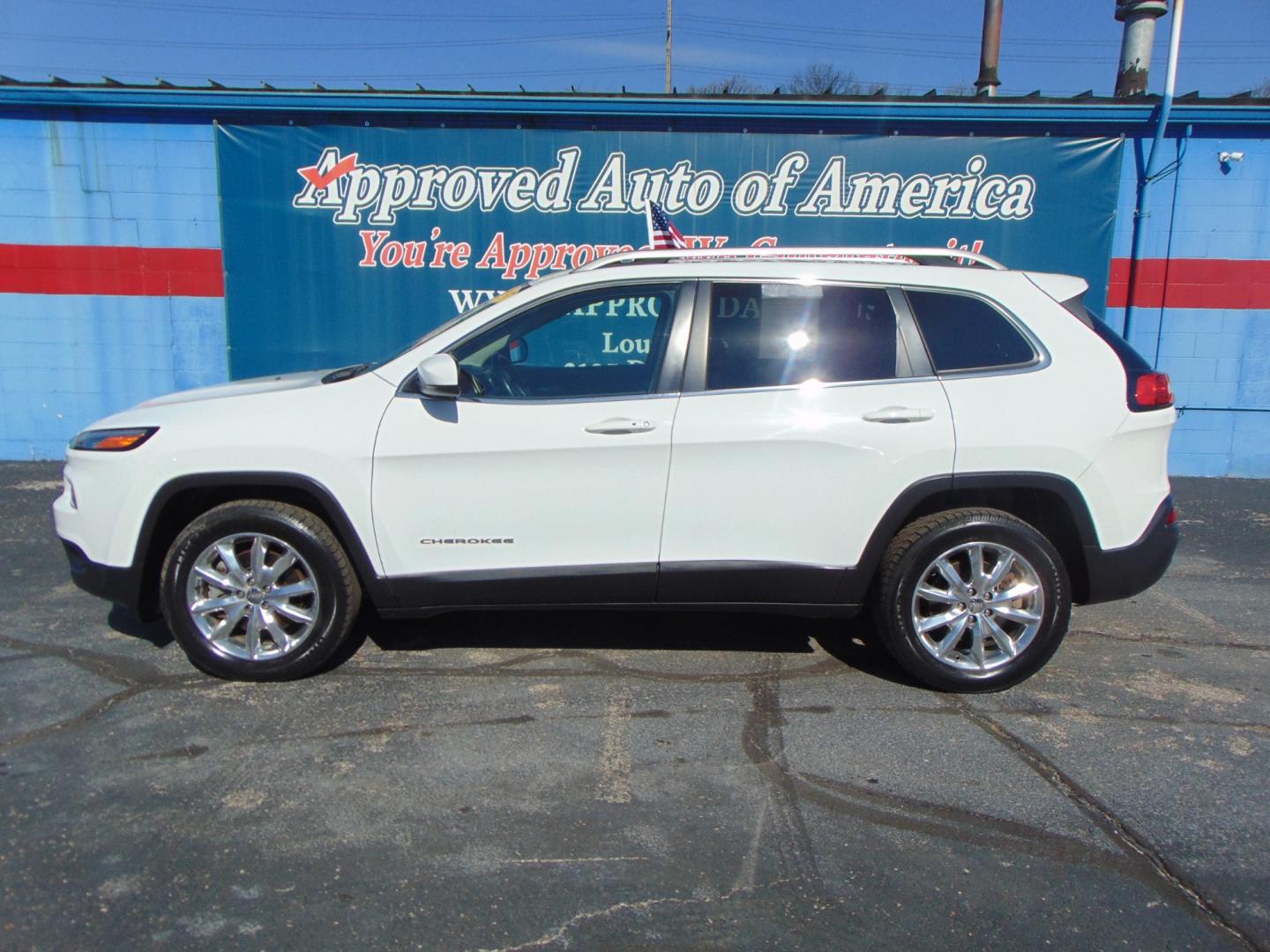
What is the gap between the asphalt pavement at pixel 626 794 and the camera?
269 centimetres

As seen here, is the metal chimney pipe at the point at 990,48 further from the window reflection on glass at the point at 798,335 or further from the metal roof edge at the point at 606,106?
the window reflection on glass at the point at 798,335


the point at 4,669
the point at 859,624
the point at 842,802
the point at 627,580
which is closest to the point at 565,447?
the point at 627,580

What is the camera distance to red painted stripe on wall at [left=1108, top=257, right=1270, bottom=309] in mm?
8883

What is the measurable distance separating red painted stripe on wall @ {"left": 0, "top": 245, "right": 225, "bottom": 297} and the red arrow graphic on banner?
3.66 feet

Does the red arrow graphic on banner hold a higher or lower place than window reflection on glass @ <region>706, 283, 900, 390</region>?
Answer: higher

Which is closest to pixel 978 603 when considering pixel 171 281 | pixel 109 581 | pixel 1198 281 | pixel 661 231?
pixel 109 581

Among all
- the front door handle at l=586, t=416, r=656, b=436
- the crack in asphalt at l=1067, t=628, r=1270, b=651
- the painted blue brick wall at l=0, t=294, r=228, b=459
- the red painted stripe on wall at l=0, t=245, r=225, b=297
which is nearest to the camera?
the front door handle at l=586, t=416, r=656, b=436

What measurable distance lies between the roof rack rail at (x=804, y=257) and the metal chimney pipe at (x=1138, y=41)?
23.5 ft

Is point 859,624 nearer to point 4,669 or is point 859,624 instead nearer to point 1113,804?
point 1113,804

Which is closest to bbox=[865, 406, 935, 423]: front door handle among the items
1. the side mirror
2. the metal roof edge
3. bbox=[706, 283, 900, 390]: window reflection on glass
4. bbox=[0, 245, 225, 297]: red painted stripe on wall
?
bbox=[706, 283, 900, 390]: window reflection on glass

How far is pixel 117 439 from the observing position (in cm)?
406

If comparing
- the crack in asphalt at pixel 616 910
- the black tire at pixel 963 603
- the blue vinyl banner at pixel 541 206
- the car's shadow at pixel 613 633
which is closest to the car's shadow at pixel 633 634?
the car's shadow at pixel 613 633

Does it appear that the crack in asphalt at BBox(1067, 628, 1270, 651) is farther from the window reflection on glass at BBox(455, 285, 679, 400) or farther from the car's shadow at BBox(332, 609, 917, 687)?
the window reflection on glass at BBox(455, 285, 679, 400)

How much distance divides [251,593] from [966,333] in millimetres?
3238
